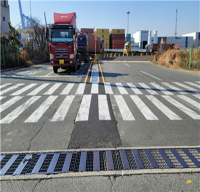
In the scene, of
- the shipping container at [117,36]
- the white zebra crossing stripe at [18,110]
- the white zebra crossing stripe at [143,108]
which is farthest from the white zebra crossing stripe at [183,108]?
the shipping container at [117,36]

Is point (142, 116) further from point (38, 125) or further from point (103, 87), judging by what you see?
point (103, 87)

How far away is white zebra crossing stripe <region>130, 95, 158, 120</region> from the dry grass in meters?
13.2

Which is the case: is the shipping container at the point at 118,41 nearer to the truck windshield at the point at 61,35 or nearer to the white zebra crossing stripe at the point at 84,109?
the truck windshield at the point at 61,35

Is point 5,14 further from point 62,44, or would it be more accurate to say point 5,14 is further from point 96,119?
point 96,119

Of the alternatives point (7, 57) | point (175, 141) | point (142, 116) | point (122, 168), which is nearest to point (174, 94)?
point (142, 116)

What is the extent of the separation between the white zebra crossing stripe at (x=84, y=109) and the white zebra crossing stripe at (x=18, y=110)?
206cm

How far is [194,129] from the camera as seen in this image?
523 cm

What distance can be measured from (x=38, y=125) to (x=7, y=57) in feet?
56.0

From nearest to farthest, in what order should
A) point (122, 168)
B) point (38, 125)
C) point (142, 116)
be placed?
point (122, 168)
point (38, 125)
point (142, 116)

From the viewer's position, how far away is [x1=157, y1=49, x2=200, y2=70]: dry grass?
18.7 metres

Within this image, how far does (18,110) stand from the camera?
678 cm

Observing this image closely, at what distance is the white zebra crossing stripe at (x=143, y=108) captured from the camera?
20.1 ft

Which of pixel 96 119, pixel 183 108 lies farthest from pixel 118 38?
pixel 96 119

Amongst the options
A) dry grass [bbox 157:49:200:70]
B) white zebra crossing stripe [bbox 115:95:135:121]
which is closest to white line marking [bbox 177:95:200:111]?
white zebra crossing stripe [bbox 115:95:135:121]
